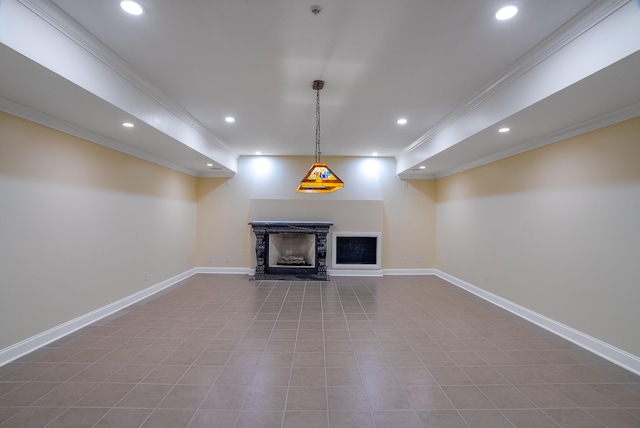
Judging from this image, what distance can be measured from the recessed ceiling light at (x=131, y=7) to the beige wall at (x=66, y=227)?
181cm

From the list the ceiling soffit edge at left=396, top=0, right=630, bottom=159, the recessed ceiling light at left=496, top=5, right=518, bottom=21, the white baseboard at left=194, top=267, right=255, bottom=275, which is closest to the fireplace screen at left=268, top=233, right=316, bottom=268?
the white baseboard at left=194, top=267, right=255, bottom=275

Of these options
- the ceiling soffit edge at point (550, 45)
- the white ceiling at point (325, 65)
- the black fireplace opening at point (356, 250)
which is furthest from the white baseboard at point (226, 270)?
the ceiling soffit edge at point (550, 45)

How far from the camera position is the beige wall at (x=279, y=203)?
6352 millimetres

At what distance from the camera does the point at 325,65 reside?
2543 millimetres

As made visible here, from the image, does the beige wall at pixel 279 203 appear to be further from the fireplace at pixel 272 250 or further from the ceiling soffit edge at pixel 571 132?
the ceiling soffit edge at pixel 571 132

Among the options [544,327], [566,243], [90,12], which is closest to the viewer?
[90,12]

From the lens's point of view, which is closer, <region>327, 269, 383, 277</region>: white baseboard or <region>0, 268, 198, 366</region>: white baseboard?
<region>0, 268, 198, 366</region>: white baseboard

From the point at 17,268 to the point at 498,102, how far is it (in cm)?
529

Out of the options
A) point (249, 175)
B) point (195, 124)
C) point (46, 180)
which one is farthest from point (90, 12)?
point (249, 175)

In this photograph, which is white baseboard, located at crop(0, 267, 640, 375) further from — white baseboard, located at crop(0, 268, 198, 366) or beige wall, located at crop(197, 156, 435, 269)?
beige wall, located at crop(197, 156, 435, 269)

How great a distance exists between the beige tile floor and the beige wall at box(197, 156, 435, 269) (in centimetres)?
266

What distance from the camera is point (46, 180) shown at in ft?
9.28

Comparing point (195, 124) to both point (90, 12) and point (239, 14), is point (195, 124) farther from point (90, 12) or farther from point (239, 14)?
point (239, 14)

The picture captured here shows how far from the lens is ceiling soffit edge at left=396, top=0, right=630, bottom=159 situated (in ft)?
5.74
